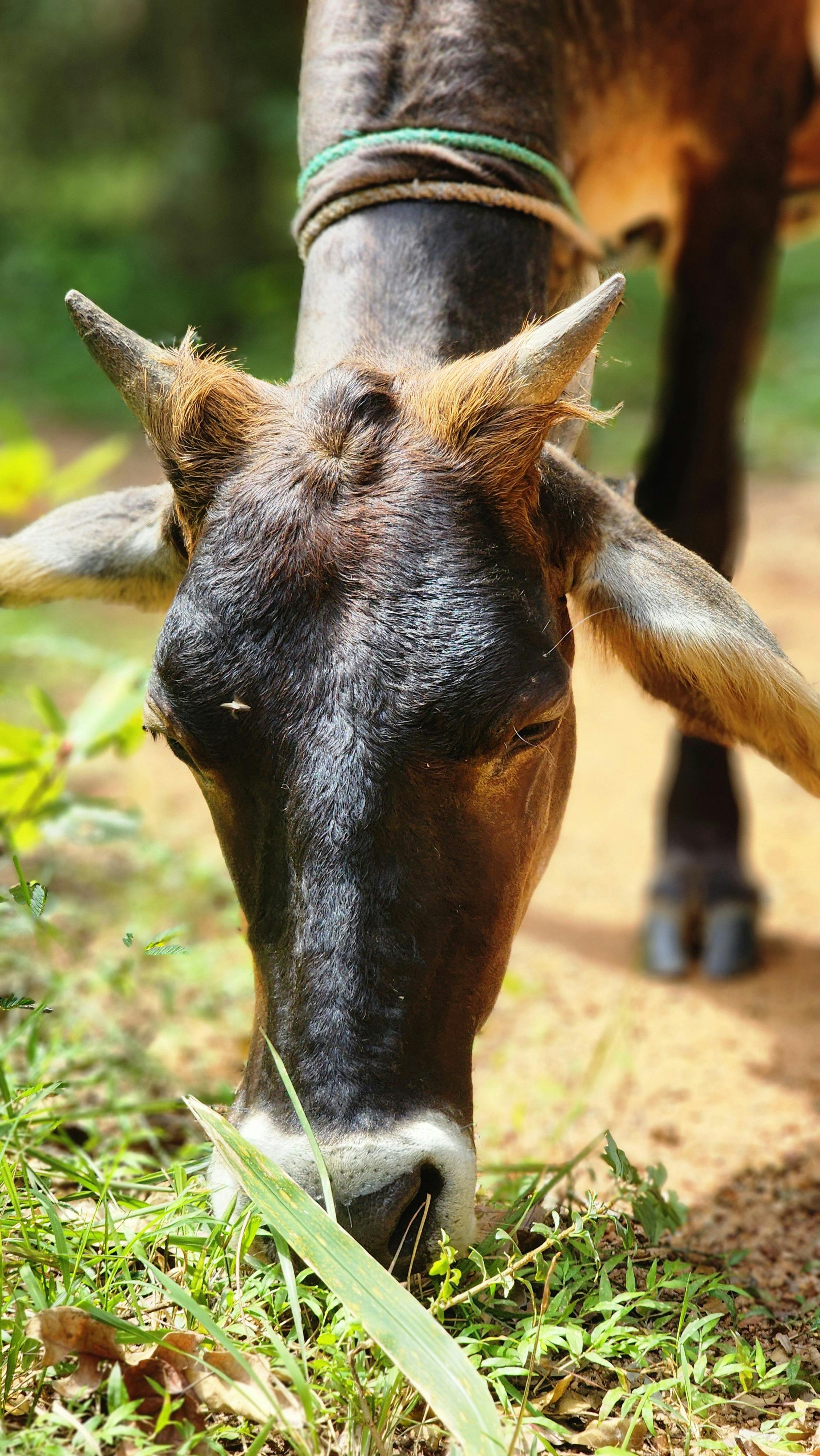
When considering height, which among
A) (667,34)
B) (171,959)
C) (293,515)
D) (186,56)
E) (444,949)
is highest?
(186,56)

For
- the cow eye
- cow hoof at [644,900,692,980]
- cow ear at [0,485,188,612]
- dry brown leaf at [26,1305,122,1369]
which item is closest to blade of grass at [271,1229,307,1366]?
dry brown leaf at [26,1305,122,1369]

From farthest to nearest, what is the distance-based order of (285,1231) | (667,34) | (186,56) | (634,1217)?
(186,56) → (667,34) → (634,1217) → (285,1231)

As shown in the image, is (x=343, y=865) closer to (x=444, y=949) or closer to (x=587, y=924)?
(x=444, y=949)

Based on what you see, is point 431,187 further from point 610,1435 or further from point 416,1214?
point 610,1435

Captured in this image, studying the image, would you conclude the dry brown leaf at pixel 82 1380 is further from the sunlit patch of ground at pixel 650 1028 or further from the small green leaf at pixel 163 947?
the sunlit patch of ground at pixel 650 1028

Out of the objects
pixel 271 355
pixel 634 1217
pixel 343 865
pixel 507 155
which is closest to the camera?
pixel 343 865

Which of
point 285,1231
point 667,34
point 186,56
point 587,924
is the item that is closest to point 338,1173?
point 285,1231

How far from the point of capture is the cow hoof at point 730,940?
198 inches

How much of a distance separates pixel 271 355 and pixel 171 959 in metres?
9.25

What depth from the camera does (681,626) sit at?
269 centimetres

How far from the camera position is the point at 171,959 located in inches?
174

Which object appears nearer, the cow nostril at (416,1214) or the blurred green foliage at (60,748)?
the cow nostril at (416,1214)

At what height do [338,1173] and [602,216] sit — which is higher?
[602,216]

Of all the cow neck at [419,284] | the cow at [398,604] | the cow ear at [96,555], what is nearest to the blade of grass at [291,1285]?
the cow at [398,604]
